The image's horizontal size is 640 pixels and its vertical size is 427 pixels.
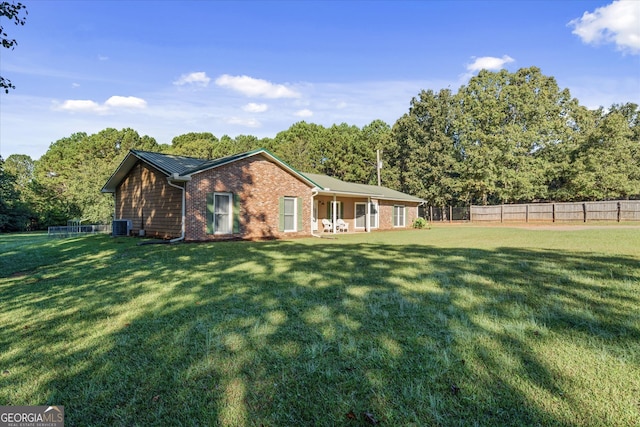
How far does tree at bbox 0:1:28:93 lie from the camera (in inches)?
252

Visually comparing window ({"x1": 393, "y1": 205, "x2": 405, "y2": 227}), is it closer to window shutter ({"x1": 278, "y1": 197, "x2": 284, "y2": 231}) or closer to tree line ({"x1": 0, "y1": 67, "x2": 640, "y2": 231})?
tree line ({"x1": 0, "y1": 67, "x2": 640, "y2": 231})

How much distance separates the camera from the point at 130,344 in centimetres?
313

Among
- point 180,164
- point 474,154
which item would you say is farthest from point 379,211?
point 474,154

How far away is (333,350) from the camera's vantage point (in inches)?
114

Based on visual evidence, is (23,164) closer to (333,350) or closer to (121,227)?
(121,227)

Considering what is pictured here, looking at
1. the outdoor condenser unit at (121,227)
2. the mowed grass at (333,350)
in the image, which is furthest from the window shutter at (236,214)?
the mowed grass at (333,350)

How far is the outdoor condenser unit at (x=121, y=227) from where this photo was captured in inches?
669

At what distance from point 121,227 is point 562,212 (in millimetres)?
32485

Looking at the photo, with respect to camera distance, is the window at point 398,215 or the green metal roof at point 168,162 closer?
the green metal roof at point 168,162

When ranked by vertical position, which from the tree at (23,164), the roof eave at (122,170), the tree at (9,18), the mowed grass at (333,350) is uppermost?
the tree at (23,164)

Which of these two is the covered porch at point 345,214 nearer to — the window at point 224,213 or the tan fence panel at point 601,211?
the window at point 224,213

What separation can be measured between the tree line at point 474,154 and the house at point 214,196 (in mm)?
14045

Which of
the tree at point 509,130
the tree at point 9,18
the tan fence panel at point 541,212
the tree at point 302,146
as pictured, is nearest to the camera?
the tree at point 9,18

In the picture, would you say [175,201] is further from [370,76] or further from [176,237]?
[370,76]
